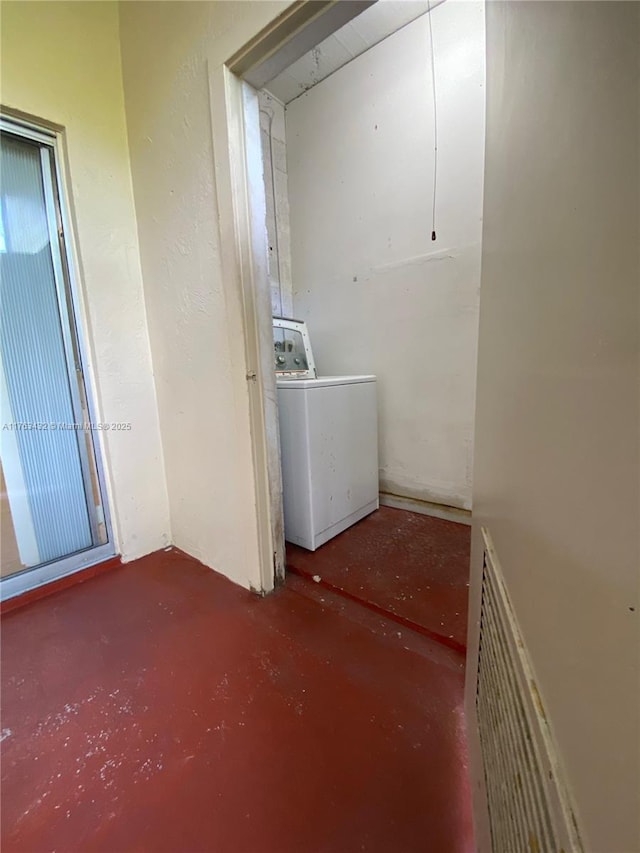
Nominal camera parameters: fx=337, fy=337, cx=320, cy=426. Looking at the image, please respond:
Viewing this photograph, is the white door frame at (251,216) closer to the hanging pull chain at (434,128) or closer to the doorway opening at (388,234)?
the doorway opening at (388,234)

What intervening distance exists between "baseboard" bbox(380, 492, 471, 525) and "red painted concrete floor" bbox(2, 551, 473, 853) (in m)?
0.94

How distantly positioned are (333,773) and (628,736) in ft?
2.77

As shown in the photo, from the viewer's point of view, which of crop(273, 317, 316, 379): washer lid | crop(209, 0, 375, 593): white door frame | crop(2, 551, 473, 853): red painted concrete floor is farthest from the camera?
crop(273, 317, 316, 379): washer lid

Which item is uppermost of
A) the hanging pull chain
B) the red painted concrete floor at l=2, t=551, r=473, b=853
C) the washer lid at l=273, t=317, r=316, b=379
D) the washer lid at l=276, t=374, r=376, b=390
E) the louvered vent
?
the hanging pull chain

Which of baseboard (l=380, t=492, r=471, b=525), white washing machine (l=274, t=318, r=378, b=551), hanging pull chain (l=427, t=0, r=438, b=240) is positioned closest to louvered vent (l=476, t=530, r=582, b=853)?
white washing machine (l=274, t=318, r=378, b=551)

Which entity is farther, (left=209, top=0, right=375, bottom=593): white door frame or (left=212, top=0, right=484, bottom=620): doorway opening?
(left=212, top=0, right=484, bottom=620): doorway opening

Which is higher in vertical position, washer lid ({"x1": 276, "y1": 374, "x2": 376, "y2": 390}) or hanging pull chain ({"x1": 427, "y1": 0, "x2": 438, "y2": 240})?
hanging pull chain ({"x1": 427, "y1": 0, "x2": 438, "y2": 240})

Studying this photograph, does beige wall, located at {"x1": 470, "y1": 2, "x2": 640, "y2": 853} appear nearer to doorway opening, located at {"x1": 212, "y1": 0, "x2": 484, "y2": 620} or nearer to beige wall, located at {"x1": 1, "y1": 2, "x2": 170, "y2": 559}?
doorway opening, located at {"x1": 212, "y1": 0, "x2": 484, "y2": 620}

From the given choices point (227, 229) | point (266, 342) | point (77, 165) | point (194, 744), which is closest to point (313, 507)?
point (266, 342)

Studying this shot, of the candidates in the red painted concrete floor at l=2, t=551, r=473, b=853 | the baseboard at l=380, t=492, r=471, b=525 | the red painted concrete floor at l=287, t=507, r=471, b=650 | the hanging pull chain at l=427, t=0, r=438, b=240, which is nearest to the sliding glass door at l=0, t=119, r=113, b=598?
the red painted concrete floor at l=2, t=551, r=473, b=853

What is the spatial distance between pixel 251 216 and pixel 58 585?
1.76 m

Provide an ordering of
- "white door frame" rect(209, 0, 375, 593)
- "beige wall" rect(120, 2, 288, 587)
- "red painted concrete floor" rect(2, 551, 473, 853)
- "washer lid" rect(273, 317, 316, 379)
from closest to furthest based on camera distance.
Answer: "red painted concrete floor" rect(2, 551, 473, 853) < "white door frame" rect(209, 0, 375, 593) < "beige wall" rect(120, 2, 288, 587) < "washer lid" rect(273, 317, 316, 379)

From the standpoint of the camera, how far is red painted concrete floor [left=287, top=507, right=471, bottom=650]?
1.25 m

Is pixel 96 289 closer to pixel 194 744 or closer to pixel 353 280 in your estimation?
pixel 353 280
